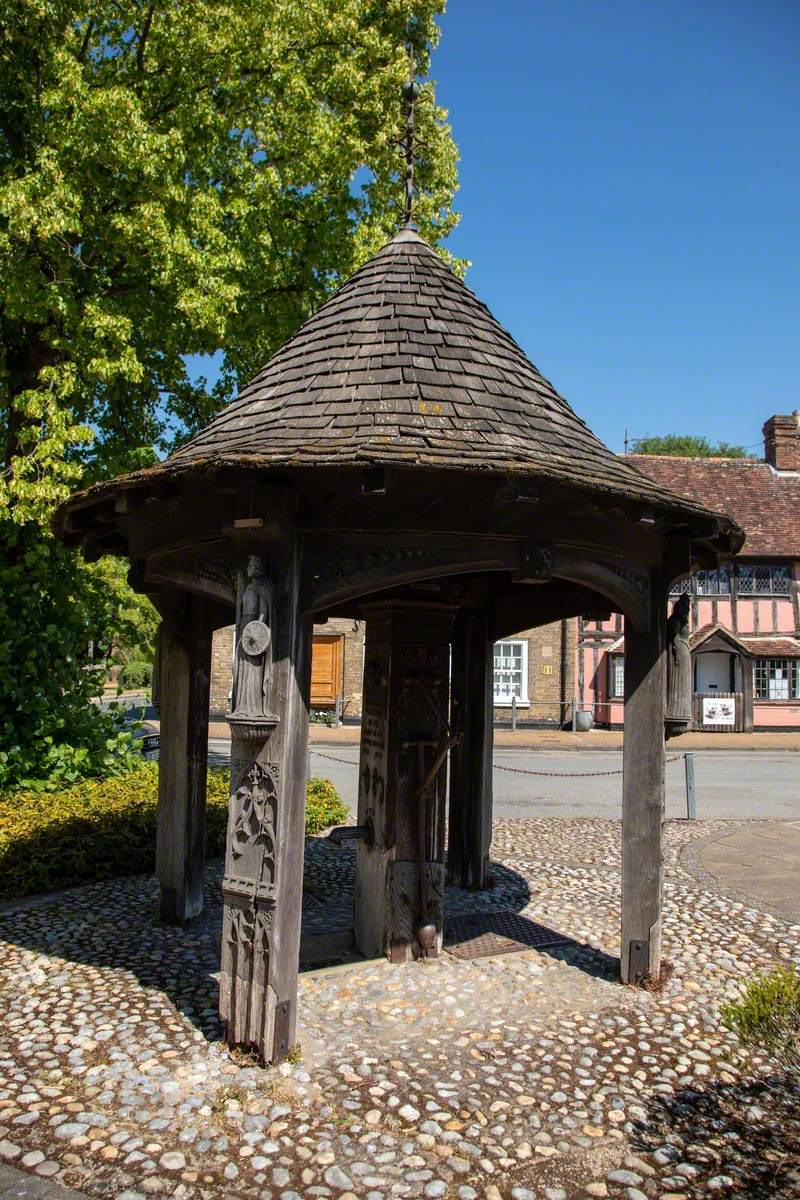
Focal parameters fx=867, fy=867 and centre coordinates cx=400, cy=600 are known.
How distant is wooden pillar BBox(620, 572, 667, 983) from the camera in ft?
18.2

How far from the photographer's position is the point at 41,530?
32.5 feet

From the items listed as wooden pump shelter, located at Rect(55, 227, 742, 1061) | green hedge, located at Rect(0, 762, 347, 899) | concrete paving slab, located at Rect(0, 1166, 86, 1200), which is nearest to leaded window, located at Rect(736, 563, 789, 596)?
green hedge, located at Rect(0, 762, 347, 899)

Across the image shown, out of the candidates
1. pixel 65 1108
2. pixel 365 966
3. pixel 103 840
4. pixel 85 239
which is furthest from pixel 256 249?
pixel 65 1108

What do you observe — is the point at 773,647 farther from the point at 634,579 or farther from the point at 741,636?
the point at 634,579

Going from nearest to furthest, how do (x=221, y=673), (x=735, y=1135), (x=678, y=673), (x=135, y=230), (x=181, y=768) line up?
1. (x=735, y=1135)
2. (x=678, y=673)
3. (x=181, y=768)
4. (x=135, y=230)
5. (x=221, y=673)

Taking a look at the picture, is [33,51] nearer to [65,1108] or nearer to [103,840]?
[103,840]

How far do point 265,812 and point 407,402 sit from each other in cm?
236

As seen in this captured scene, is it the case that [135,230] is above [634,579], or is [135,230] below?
above

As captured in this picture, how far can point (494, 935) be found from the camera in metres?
6.54

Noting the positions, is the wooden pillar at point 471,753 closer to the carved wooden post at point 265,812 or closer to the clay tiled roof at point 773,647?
the carved wooden post at point 265,812

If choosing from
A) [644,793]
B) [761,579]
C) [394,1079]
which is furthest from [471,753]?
[761,579]

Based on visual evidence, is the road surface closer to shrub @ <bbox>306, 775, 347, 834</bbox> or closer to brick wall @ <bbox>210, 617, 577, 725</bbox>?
shrub @ <bbox>306, 775, 347, 834</bbox>

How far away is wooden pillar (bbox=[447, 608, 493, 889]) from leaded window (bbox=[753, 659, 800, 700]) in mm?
21830

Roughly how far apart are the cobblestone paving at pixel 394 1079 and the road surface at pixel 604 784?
20.9ft
